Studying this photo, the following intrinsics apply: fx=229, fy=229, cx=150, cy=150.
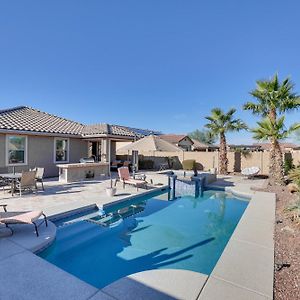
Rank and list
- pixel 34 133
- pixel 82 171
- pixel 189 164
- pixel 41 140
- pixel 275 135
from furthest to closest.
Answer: pixel 189 164 < pixel 41 140 < pixel 82 171 < pixel 275 135 < pixel 34 133

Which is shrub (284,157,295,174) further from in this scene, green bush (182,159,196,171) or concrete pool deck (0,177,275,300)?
concrete pool deck (0,177,275,300)

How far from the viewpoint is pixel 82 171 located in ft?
51.5

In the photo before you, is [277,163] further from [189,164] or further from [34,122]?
[34,122]

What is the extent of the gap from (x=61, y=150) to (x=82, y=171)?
121 inches

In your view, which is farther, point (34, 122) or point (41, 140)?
point (34, 122)

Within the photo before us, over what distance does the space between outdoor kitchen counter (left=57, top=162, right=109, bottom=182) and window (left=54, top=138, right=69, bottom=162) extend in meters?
2.43

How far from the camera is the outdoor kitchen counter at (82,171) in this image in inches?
573

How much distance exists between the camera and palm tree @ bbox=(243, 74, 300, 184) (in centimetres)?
1547

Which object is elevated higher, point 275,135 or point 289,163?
point 275,135

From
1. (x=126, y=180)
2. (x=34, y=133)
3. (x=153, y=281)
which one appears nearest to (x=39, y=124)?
(x=34, y=133)

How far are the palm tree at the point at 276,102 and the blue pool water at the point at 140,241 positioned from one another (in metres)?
6.55

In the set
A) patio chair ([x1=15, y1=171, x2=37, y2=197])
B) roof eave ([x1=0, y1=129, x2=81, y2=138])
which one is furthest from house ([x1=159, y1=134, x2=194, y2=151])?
patio chair ([x1=15, y1=171, x2=37, y2=197])

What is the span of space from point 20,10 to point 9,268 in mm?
12692

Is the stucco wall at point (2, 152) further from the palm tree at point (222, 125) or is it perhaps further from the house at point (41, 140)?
the palm tree at point (222, 125)
